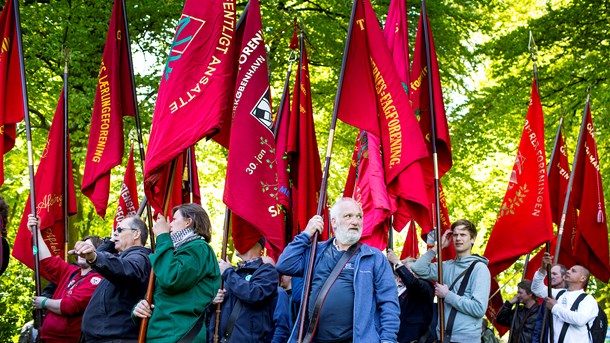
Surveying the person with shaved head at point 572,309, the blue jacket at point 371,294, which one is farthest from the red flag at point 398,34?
the blue jacket at point 371,294

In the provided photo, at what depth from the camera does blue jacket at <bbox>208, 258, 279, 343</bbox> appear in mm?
8156

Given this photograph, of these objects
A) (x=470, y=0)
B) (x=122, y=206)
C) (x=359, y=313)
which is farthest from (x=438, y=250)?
(x=470, y=0)

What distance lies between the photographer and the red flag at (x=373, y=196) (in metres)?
8.81

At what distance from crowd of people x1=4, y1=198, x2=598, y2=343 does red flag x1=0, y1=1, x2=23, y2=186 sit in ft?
4.70

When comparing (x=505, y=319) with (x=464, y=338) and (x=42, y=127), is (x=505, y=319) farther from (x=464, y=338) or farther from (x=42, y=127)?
(x=42, y=127)

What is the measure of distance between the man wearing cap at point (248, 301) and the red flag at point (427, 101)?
2482 millimetres

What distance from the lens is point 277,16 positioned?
1838 cm

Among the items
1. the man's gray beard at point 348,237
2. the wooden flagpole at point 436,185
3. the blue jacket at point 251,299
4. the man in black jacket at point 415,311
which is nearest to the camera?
the man's gray beard at point 348,237

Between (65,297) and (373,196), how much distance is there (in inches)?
123

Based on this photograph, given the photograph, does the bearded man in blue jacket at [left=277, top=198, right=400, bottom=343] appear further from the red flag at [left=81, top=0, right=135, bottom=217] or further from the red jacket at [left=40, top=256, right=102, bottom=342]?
the red flag at [left=81, top=0, right=135, bottom=217]

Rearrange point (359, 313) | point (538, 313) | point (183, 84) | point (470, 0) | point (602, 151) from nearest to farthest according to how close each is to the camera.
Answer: point (359, 313) < point (183, 84) < point (538, 313) < point (470, 0) < point (602, 151)

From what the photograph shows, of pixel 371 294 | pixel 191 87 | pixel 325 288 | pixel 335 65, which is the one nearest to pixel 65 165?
pixel 191 87

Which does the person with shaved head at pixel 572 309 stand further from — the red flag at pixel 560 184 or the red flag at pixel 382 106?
the red flag at pixel 382 106

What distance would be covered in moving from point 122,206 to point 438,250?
4.88m
